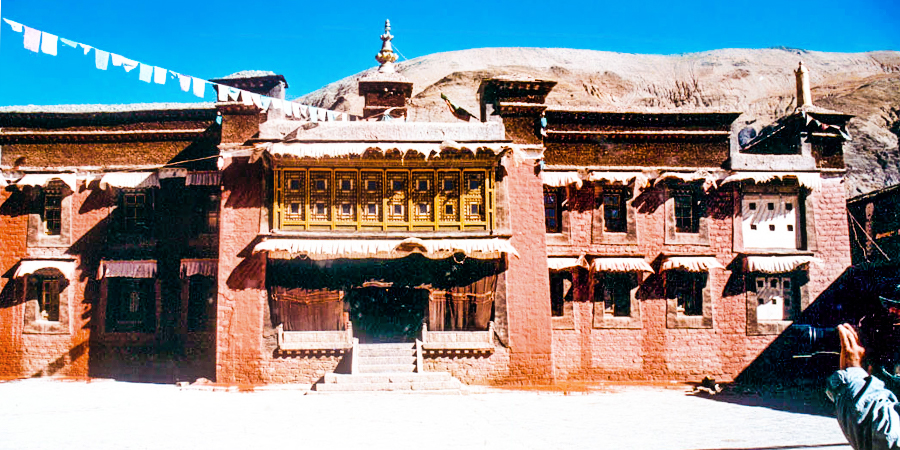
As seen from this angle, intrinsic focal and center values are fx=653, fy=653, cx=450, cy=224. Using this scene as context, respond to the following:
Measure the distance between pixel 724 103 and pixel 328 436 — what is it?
49.3 m

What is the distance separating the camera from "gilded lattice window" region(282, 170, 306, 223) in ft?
58.2

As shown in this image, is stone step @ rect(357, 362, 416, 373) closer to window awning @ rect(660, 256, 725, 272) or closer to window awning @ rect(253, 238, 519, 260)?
window awning @ rect(253, 238, 519, 260)

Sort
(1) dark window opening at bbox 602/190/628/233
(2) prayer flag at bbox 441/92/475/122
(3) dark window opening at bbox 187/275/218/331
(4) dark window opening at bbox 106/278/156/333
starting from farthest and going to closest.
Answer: (1) dark window opening at bbox 602/190/628/233
(3) dark window opening at bbox 187/275/218/331
(4) dark window opening at bbox 106/278/156/333
(2) prayer flag at bbox 441/92/475/122

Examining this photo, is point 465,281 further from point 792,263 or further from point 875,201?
point 875,201

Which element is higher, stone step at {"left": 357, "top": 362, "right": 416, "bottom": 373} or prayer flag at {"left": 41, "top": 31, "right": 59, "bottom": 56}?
prayer flag at {"left": 41, "top": 31, "right": 59, "bottom": 56}

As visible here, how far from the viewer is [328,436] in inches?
443

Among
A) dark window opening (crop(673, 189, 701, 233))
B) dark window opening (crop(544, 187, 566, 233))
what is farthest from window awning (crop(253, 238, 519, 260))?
dark window opening (crop(673, 189, 701, 233))

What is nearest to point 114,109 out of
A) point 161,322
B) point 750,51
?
point 161,322

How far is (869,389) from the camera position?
13.4ft

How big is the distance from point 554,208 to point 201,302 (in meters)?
11.3

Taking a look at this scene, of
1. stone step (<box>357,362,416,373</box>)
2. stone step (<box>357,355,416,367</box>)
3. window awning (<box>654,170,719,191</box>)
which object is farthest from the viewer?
window awning (<box>654,170,719,191</box>)

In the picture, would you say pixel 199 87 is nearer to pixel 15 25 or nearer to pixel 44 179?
pixel 15 25

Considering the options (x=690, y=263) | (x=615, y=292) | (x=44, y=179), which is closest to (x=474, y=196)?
(x=615, y=292)

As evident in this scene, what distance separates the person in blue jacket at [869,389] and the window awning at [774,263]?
53.7ft
